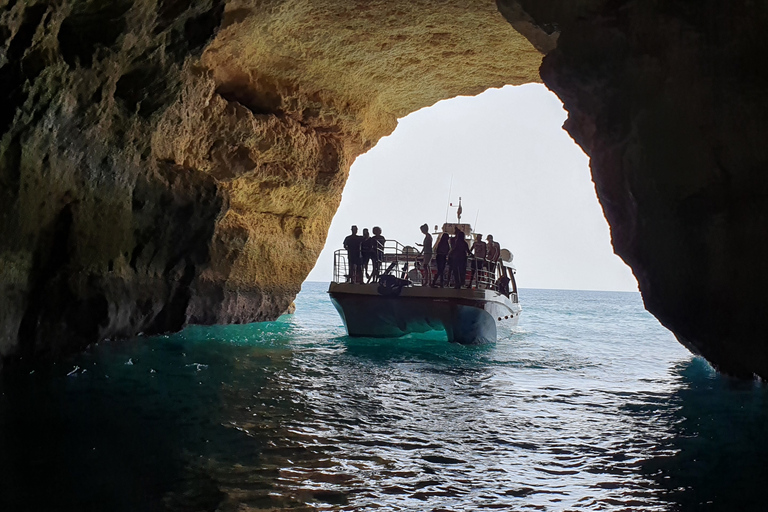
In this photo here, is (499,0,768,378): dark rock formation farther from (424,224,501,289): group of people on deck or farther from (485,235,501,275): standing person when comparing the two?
(485,235,501,275): standing person

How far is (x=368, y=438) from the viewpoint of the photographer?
5.90m

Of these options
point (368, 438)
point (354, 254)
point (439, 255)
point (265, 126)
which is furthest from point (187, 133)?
point (368, 438)

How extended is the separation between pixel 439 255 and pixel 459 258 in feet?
1.60

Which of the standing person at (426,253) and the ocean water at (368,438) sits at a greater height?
the standing person at (426,253)

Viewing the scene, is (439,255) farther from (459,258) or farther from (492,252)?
(492,252)

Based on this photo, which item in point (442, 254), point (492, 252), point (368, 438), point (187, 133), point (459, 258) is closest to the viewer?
point (368, 438)

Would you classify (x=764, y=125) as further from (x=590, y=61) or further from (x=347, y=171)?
(x=347, y=171)

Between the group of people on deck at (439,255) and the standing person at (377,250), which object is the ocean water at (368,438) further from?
the standing person at (377,250)

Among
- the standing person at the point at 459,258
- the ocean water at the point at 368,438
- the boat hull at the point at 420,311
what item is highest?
the standing person at the point at 459,258

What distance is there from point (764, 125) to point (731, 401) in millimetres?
3356

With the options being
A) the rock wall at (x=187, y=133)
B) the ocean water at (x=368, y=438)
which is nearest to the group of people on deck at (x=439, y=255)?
the rock wall at (x=187, y=133)

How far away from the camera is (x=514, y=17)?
1057 centimetres

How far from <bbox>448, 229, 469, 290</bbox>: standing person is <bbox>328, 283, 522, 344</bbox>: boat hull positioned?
33cm

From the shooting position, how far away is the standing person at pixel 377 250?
609 inches
